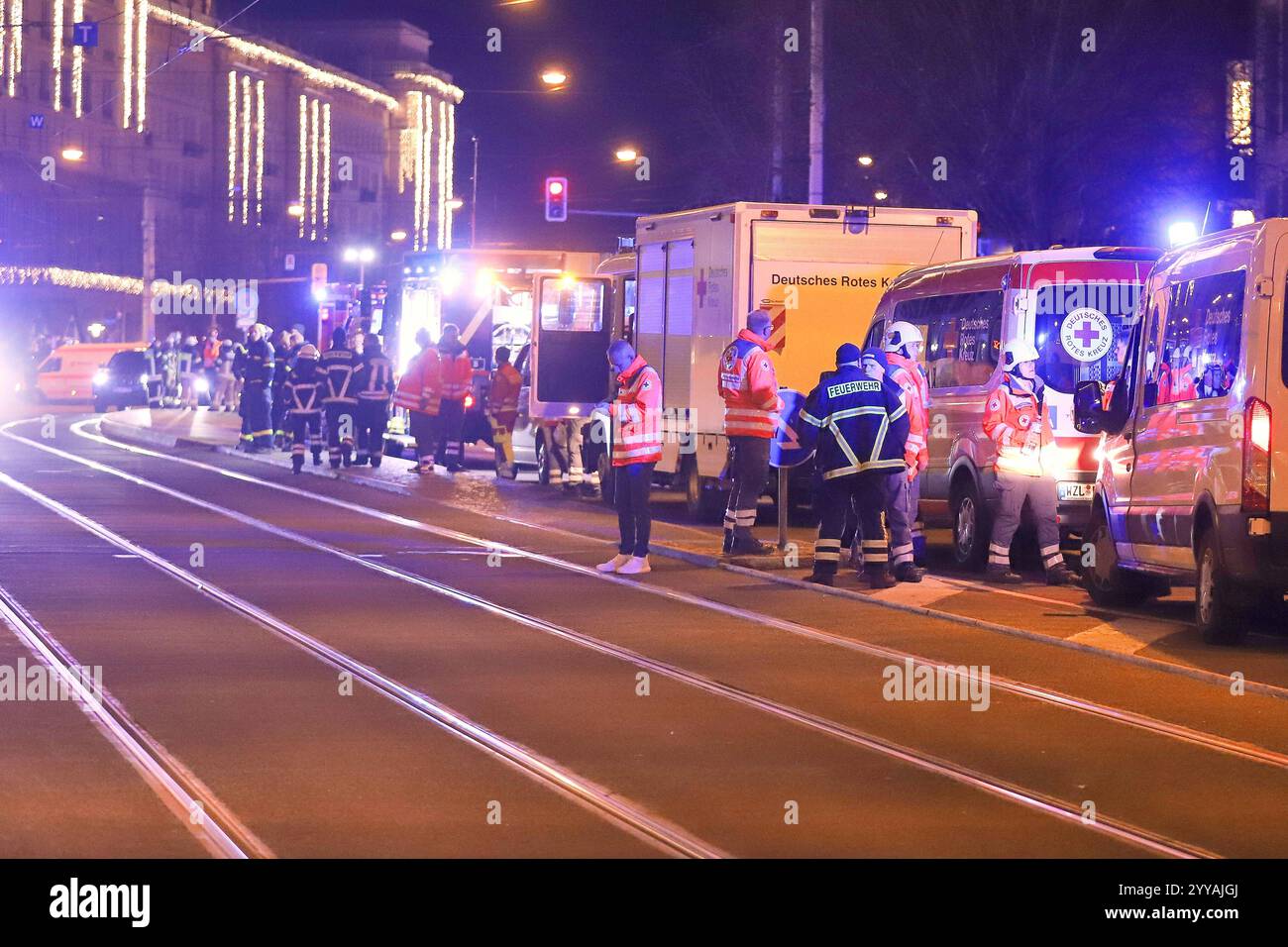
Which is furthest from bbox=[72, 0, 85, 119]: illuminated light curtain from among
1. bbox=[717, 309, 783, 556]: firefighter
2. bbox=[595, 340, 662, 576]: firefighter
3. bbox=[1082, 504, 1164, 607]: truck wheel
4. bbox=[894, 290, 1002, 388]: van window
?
bbox=[1082, 504, 1164, 607]: truck wheel

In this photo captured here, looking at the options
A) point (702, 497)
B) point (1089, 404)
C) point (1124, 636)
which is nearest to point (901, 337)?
point (1089, 404)

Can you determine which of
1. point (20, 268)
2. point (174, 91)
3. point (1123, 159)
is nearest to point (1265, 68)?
point (1123, 159)

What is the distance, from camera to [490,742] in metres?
9.47

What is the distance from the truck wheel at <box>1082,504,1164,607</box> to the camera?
14.8 m

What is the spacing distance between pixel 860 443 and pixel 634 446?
206 cm

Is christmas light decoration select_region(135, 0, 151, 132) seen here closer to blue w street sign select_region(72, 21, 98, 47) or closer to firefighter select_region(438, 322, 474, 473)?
blue w street sign select_region(72, 21, 98, 47)

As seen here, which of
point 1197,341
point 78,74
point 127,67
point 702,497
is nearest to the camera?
point 1197,341

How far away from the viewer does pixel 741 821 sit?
7855mm

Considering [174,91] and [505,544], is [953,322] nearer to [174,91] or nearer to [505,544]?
[505,544]

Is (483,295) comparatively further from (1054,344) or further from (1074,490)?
(1074,490)

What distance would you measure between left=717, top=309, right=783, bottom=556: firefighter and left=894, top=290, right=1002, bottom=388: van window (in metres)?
1.62

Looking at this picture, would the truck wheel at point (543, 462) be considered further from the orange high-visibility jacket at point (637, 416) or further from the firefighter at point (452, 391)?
the orange high-visibility jacket at point (637, 416)

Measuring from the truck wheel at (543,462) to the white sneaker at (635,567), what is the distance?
9.90 metres

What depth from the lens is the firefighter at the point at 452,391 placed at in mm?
28125
